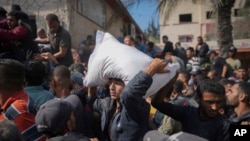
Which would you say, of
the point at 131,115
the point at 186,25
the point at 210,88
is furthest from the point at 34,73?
the point at 186,25

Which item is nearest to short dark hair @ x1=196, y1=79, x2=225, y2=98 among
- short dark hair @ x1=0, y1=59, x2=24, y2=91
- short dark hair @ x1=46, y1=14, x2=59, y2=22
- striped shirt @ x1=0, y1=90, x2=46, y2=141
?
striped shirt @ x1=0, y1=90, x2=46, y2=141

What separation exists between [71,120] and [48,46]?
13.9 ft

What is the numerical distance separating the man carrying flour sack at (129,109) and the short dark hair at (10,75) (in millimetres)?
709

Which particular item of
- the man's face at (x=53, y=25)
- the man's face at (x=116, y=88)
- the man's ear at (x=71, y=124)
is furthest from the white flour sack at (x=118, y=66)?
the man's face at (x=53, y=25)

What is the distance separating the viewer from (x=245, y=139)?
8.46ft

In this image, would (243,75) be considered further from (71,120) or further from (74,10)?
(71,120)

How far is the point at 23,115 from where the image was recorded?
316 cm

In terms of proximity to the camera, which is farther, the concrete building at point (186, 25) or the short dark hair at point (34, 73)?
the concrete building at point (186, 25)

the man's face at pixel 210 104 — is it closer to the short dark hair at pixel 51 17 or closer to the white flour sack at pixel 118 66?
the white flour sack at pixel 118 66

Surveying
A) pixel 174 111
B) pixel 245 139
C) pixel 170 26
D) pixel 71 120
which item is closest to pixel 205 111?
pixel 174 111

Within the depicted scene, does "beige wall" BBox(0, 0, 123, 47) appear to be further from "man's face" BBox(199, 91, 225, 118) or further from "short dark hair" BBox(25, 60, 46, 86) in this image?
"man's face" BBox(199, 91, 225, 118)

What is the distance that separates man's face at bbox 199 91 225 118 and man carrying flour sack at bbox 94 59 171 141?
46 cm

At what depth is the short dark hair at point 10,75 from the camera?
331 centimetres

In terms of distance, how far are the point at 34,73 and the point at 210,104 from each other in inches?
62.3
